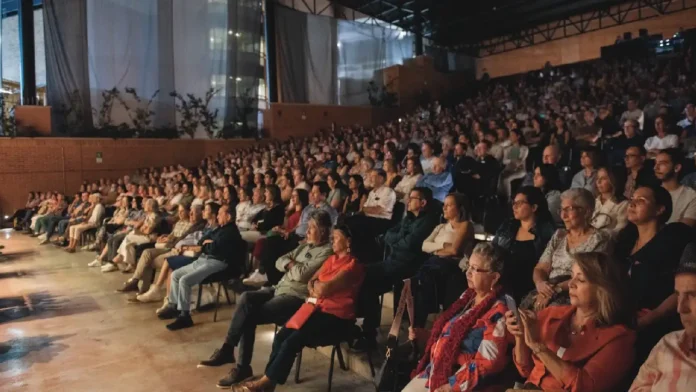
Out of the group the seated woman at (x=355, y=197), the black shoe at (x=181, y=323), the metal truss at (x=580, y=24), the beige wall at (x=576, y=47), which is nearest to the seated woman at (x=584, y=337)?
the black shoe at (x=181, y=323)

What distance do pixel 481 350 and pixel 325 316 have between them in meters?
1.21

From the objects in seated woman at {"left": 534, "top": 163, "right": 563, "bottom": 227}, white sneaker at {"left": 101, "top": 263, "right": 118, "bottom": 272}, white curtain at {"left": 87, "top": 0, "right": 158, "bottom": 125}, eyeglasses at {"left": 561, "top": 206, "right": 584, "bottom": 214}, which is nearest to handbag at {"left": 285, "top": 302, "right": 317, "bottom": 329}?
eyeglasses at {"left": 561, "top": 206, "right": 584, "bottom": 214}

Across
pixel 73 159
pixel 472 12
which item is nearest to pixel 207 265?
pixel 73 159

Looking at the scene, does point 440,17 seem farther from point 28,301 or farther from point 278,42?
point 28,301

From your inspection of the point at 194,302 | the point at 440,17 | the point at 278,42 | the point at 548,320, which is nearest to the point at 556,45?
the point at 440,17

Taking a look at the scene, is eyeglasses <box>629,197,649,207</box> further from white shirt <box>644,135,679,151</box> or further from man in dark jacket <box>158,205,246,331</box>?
white shirt <box>644,135,679,151</box>

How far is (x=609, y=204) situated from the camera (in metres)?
3.46

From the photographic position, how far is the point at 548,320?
205 cm

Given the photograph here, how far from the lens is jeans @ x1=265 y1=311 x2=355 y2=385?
9.74 feet

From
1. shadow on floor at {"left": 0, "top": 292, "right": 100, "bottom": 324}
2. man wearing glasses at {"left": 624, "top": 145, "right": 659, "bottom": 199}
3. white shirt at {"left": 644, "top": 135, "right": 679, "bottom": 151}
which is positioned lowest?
shadow on floor at {"left": 0, "top": 292, "right": 100, "bottom": 324}

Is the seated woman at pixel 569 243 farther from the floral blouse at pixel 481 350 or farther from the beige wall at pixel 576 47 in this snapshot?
the beige wall at pixel 576 47

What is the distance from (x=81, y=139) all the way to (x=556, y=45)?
16137 millimetres

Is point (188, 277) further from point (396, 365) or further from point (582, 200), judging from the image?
point (582, 200)

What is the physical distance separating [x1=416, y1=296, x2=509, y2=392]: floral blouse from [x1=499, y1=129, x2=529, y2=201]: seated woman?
3718mm
